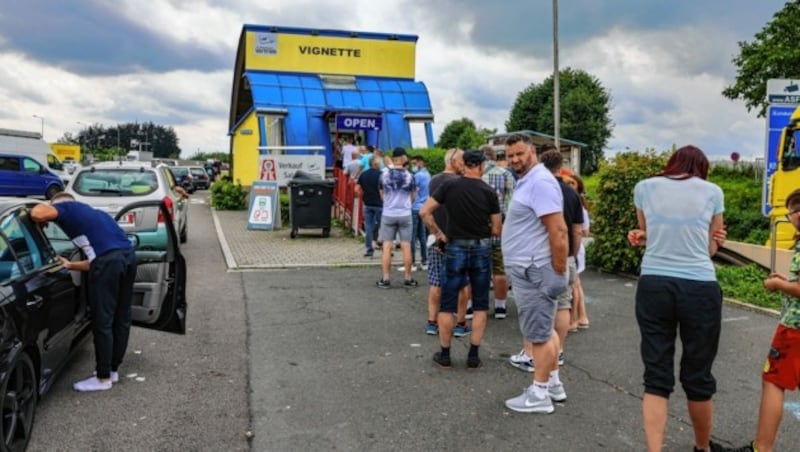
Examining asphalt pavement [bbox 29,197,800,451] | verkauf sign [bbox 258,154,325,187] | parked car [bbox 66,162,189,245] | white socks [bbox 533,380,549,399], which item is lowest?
asphalt pavement [bbox 29,197,800,451]

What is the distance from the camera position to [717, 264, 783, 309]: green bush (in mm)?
7977

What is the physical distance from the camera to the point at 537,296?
4.24 m

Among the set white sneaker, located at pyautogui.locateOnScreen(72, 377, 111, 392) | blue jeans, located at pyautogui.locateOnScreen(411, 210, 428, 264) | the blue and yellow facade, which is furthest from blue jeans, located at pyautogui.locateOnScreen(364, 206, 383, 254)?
the blue and yellow facade

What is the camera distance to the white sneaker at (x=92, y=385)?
4691 millimetres

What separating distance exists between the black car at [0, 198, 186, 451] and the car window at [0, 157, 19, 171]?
70.5 feet

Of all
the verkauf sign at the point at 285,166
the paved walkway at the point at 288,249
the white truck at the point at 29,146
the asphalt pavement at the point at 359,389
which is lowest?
the asphalt pavement at the point at 359,389

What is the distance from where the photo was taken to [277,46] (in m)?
27.1

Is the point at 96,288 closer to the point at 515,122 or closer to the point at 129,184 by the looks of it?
the point at 129,184

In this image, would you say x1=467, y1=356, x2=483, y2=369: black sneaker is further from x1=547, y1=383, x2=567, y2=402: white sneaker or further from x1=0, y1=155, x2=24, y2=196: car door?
x1=0, y1=155, x2=24, y2=196: car door

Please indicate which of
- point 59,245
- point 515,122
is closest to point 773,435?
point 59,245

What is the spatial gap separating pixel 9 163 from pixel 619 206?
2239 cm

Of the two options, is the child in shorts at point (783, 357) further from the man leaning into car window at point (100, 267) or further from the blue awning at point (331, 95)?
the blue awning at point (331, 95)

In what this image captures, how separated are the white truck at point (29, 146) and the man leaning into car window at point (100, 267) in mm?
27115

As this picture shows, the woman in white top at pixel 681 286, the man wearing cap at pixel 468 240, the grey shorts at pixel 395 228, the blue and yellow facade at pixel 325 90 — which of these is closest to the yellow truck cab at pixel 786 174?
the grey shorts at pixel 395 228
